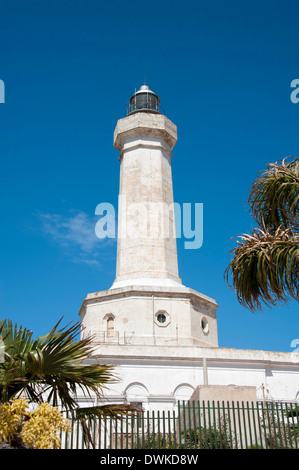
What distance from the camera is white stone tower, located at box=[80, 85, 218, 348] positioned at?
26.5 metres

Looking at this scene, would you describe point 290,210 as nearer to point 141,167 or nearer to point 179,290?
point 179,290

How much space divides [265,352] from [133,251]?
9.48 meters

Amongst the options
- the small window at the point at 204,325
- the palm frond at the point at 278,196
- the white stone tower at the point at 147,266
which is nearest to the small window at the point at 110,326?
the white stone tower at the point at 147,266

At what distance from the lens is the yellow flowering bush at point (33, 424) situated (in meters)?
7.60

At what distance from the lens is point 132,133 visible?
3197cm

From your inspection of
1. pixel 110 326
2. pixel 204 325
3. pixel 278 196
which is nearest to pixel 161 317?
pixel 110 326

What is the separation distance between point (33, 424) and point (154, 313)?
1900 cm

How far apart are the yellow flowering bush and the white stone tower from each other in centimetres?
1501

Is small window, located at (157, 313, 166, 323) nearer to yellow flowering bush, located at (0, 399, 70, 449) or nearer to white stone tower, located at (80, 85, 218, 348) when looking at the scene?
white stone tower, located at (80, 85, 218, 348)

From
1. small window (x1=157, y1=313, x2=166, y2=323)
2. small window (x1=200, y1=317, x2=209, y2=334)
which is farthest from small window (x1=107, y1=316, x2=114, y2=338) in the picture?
small window (x1=200, y1=317, x2=209, y2=334)

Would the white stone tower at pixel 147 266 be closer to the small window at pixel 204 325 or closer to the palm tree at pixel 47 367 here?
the small window at pixel 204 325

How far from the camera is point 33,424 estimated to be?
778cm

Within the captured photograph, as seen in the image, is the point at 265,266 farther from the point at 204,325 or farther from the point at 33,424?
the point at 204,325
